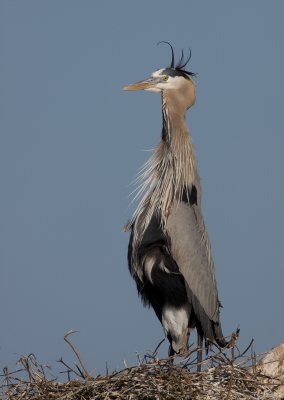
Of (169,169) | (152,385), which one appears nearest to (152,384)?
(152,385)

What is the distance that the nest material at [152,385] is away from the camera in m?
6.07

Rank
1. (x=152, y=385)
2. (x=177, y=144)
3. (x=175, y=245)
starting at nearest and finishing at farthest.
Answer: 1. (x=152, y=385)
2. (x=175, y=245)
3. (x=177, y=144)

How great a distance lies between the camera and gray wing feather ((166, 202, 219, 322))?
794cm

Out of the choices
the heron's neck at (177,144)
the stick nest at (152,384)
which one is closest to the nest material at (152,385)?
the stick nest at (152,384)

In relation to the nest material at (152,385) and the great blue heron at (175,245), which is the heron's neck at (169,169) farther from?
the nest material at (152,385)

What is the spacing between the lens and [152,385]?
19.9 feet

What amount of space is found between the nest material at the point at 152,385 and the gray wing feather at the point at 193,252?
1.67 m

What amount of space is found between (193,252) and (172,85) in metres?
1.40

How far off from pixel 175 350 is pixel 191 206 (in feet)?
3.67

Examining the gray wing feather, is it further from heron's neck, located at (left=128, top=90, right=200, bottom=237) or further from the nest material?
the nest material

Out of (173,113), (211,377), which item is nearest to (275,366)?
(211,377)

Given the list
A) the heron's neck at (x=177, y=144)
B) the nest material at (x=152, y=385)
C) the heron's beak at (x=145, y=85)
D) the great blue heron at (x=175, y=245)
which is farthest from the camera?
the heron's beak at (x=145, y=85)

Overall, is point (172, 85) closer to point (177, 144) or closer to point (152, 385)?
point (177, 144)

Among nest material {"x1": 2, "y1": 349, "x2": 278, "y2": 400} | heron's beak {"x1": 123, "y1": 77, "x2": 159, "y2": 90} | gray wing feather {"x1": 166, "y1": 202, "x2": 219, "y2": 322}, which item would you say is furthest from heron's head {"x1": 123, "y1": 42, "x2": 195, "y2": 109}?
nest material {"x1": 2, "y1": 349, "x2": 278, "y2": 400}
